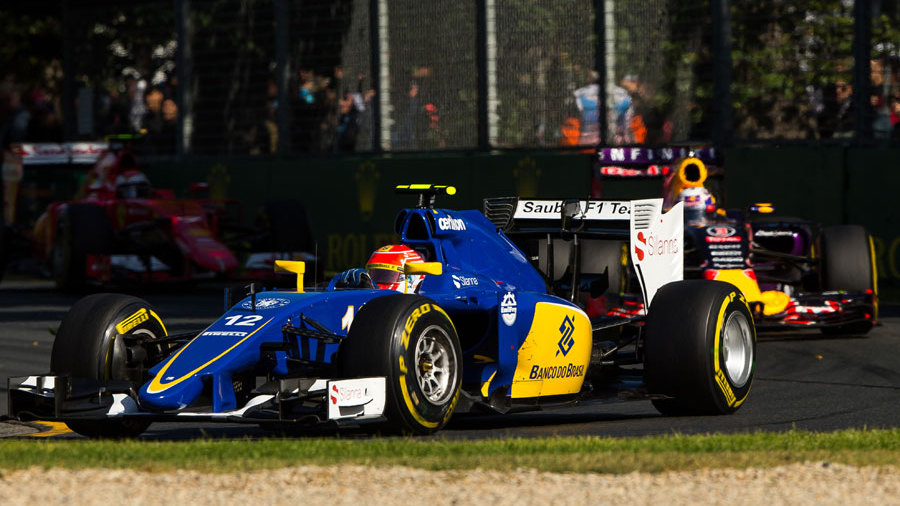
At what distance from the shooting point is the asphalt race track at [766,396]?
8938 mm

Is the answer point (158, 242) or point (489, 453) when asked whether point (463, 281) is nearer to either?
point (489, 453)

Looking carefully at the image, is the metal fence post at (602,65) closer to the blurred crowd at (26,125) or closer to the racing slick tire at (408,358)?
the blurred crowd at (26,125)

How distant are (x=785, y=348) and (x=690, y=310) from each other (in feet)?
14.2

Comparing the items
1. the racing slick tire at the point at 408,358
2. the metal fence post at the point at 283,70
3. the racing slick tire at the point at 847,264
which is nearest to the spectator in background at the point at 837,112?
the racing slick tire at the point at 847,264

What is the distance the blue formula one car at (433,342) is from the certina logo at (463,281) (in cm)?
1

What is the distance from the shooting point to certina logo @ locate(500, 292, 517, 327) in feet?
29.1

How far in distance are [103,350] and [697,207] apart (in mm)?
7349

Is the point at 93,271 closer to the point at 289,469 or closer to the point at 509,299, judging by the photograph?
the point at 509,299

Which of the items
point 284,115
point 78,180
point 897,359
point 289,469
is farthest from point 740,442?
point 78,180

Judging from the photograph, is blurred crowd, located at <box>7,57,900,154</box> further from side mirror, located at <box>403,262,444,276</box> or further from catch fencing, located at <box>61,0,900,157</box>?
side mirror, located at <box>403,262,444,276</box>

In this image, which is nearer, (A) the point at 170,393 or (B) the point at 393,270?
(A) the point at 170,393

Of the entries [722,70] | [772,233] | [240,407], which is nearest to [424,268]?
[240,407]

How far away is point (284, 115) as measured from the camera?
23.5 metres

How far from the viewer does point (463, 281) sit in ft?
30.4
